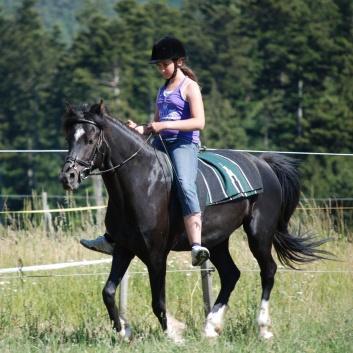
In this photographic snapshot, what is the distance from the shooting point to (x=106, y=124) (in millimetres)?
6746

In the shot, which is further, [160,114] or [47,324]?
[47,324]

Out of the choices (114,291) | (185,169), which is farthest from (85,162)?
(114,291)

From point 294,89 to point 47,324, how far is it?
181ft

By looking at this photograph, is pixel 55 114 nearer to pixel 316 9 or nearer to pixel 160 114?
pixel 316 9

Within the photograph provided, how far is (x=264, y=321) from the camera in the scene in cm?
739

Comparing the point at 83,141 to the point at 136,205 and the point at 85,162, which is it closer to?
the point at 85,162

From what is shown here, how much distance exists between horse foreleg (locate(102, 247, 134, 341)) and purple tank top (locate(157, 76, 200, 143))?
0.96 metres

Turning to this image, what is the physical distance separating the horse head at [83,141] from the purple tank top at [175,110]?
541 mm

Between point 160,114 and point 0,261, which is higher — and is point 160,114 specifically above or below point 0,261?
above

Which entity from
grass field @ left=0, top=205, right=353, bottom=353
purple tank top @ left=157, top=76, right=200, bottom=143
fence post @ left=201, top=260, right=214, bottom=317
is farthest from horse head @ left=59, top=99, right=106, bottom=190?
fence post @ left=201, top=260, right=214, bottom=317

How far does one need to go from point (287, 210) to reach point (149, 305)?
157 cm

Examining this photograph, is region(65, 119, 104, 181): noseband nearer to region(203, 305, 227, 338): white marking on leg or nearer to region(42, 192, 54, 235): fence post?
region(203, 305, 227, 338): white marking on leg

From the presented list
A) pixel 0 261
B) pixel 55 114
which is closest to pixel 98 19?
pixel 55 114

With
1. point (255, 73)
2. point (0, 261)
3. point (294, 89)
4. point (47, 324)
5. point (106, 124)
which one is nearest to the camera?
point (106, 124)
